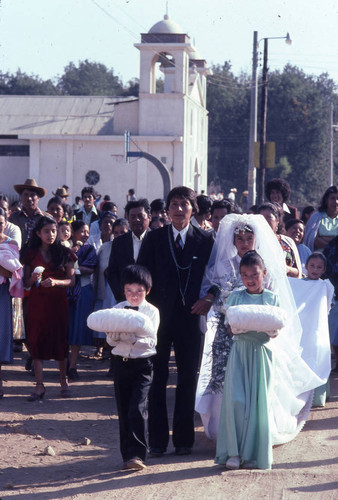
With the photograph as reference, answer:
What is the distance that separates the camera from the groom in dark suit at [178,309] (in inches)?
→ 278

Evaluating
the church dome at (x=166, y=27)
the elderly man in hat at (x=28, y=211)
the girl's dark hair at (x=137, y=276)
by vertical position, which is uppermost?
the church dome at (x=166, y=27)

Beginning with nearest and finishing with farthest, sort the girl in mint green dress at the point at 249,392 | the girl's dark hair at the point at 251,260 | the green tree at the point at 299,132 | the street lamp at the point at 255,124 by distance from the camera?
the girl in mint green dress at the point at 249,392 → the girl's dark hair at the point at 251,260 → the street lamp at the point at 255,124 → the green tree at the point at 299,132

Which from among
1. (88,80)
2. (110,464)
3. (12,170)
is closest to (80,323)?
(110,464)

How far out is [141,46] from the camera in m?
40.1

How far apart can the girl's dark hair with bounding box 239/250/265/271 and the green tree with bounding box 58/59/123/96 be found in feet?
311

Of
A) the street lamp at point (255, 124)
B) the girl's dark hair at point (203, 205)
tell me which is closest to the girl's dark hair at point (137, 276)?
the girl's dark hair at point (203, 205)

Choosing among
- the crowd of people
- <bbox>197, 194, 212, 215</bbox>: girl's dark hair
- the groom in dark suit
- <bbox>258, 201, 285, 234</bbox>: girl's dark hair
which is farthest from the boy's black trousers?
<bbox>197, 194, 212, 215</bbox>: girl's dark hair

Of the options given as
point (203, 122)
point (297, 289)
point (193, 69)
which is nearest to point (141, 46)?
point (193, 69)

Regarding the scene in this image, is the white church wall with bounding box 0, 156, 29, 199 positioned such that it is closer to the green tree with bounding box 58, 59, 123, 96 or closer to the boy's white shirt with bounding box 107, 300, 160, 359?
the boy's white shirt with bounding box 107, 300, 160, 359

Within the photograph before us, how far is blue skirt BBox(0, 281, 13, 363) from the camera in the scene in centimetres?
917

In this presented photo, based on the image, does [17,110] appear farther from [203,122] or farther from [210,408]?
[210,408]

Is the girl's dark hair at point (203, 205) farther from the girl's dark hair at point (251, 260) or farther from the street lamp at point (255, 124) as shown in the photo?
the street lamp at point (255, 124)

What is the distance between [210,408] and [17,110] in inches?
1830

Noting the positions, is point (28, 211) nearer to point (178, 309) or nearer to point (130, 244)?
point (130, 244)
